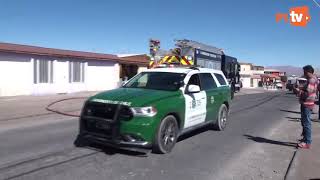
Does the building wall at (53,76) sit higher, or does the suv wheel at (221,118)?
the building wall at (53,76)

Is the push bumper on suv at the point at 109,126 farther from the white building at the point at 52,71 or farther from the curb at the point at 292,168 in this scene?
the white building at the point at 52,71

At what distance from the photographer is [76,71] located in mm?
31109

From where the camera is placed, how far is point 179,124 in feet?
30.6

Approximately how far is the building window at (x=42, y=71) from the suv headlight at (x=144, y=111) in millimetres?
20324

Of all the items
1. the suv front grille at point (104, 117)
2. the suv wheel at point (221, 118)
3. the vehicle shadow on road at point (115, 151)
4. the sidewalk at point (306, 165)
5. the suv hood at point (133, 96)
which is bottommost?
the sidewalk at point (306, 165)

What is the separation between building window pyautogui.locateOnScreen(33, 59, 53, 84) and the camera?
27219 mm

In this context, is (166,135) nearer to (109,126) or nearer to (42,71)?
(109,126)

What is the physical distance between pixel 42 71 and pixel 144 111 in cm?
2099

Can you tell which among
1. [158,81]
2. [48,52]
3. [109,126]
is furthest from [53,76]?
[109,126]

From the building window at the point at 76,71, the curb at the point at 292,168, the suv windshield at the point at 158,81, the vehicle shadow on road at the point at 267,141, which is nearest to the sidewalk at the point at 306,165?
the curb at the point at 292,168

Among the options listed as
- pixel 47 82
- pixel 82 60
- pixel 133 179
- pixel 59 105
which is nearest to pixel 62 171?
pixel 133 179

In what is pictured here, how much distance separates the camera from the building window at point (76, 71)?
30.4 meters

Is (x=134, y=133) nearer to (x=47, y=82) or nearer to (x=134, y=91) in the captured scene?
(x=134, y=91)

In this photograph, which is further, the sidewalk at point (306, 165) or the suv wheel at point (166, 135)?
the suv wheel at point (166, 135)
